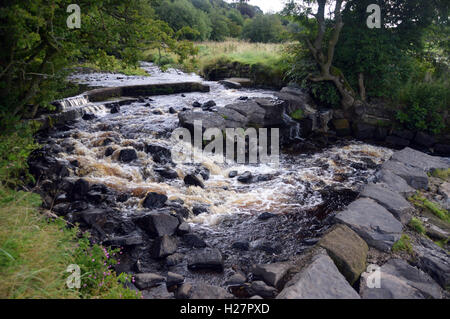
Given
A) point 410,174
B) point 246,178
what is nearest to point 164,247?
point 246,178

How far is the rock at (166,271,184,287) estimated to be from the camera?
3.52 m

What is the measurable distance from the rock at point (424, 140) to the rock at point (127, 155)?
8596 millimetres

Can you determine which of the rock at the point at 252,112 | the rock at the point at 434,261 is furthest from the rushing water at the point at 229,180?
the rock at the point at 252,112

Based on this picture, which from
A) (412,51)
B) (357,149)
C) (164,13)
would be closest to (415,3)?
(412,51)

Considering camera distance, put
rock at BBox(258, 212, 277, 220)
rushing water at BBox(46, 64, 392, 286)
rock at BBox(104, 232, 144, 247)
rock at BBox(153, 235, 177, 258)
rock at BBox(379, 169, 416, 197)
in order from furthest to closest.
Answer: rock at BBox(258, 212, 277, 220)
rock at BBox(379, 169, 416, 197)
rushing water at BBox(46, 64, 392, 286)
rock at BBox(104, 232, 144, 247)
rock at BBox(153, 235, 177, 258)

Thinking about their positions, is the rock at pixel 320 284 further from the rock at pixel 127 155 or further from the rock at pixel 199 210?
the rock at pixel 127 155

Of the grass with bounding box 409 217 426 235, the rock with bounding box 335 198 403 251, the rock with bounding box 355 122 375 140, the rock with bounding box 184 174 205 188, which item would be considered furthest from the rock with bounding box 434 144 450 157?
the rock with bounding box 184 174 205 188

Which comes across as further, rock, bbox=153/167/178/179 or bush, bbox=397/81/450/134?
bush, bbox=397/81/450/134

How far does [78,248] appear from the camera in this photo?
325cm

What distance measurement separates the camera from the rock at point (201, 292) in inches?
122

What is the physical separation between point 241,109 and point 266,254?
6416mm

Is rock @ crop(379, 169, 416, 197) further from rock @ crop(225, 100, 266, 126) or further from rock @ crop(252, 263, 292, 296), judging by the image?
rock @ crop(225, 100, 266, 126)

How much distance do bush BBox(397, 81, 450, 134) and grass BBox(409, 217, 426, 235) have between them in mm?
6344
